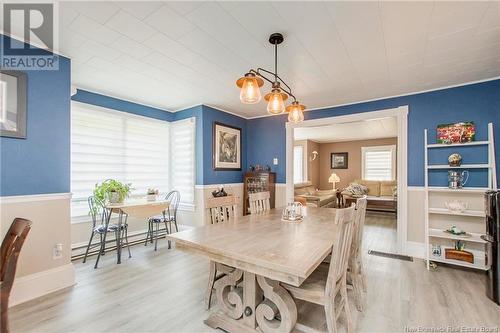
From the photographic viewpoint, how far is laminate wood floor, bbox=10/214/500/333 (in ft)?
6.06

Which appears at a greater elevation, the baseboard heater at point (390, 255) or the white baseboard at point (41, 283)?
the white baseboard at point (41, 283)

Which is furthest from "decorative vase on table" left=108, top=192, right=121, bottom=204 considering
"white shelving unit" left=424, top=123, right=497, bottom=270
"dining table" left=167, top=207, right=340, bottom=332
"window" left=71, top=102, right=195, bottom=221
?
"white shelving unit" left=424, top=123, right=497, bottom=270

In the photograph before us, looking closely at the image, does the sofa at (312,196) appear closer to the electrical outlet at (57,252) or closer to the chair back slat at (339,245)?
the chair back slat at (339,245)

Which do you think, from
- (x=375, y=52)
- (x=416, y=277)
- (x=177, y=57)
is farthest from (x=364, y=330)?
(x=177, y=57)

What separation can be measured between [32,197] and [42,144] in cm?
53

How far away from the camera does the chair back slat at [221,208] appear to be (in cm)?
237

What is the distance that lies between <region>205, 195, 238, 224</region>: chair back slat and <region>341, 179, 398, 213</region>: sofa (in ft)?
16.4

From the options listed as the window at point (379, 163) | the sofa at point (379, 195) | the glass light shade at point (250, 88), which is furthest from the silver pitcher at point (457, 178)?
the window at point (379, 163)

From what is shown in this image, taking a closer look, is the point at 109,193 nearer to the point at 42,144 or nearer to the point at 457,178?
the point at 42,144

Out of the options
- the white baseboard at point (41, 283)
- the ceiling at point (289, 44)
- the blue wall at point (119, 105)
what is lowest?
the white baseboard at point (41, 283)

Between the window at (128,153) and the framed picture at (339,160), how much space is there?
19.9 ft

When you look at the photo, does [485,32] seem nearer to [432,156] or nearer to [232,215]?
[432,156]

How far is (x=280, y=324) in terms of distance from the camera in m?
1.59

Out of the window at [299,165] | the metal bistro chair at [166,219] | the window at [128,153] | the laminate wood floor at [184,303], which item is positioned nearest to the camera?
the laminate wood floor at [184,303]
